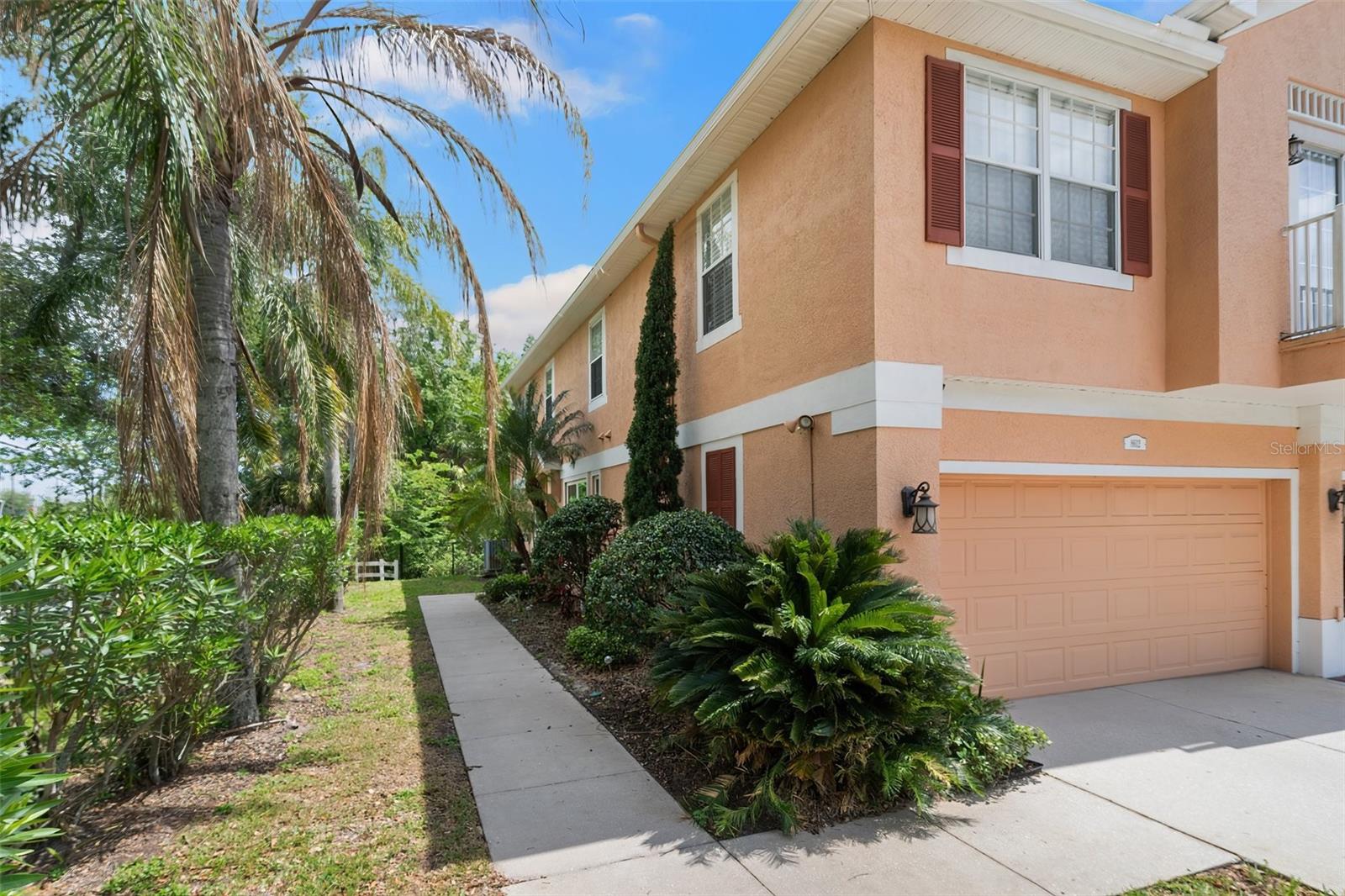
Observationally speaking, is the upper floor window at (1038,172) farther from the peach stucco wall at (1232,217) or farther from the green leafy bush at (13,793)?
the green leafy bush at (13,793)

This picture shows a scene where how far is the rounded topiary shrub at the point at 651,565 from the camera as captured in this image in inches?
258

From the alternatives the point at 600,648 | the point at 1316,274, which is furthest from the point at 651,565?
the point at 1316,274

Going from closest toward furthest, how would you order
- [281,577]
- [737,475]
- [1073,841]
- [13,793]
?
[13,793]
[1073,841]
[281,577]
[737,475]

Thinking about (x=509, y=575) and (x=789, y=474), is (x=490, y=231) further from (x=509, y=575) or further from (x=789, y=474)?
(x=509, y=575)

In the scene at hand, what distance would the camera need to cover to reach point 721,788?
173 inches

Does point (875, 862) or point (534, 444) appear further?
point (534, 444)

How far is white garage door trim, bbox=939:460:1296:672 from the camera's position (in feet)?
20.2

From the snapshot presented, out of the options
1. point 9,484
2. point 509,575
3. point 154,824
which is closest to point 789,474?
point 154,824

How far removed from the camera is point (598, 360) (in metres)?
14.0

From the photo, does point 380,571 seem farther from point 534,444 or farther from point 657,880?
point 657,880

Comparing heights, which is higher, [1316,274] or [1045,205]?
[1045,205]

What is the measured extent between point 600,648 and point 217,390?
4271mm

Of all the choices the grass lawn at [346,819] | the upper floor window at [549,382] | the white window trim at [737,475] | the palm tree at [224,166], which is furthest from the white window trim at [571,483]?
the palm tree at [224,166]

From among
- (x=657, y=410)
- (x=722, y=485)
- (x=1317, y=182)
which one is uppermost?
(x=1317, y=182)
